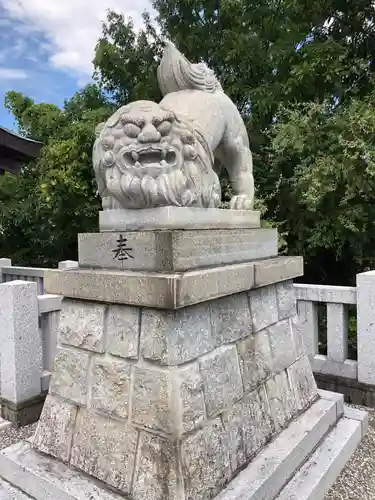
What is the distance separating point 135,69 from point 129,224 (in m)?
6.57

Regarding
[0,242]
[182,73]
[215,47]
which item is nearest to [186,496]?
[182,73]

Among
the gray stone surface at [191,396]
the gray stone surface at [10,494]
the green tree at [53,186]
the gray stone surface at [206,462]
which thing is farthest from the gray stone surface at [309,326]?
the green tree at [53,186]

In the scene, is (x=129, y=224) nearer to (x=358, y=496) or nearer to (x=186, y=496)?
(x=186, y=496)

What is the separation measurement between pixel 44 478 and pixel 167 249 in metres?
1.28

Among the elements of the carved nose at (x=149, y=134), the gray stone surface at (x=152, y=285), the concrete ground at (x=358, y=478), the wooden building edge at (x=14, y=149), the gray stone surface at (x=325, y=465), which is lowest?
the concrete ground at (x=358, y=478)

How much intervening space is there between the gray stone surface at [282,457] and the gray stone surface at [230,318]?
64 cm

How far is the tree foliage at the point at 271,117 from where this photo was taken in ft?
16.4

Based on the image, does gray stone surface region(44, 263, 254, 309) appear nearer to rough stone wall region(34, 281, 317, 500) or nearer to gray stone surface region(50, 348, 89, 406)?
rough stone wall region(34, 281, 317, 500)

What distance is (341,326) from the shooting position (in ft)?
11.4

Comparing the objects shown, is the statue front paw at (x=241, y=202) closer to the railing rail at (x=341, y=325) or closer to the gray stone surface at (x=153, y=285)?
the gray stone surface at (x=153, y=285)

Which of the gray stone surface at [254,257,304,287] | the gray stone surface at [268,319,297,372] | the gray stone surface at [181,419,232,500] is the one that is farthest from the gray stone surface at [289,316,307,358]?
the gray stone surface at [181,419,232,500]

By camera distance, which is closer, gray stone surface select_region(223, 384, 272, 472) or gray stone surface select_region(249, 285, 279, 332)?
gray stone surface select_region(223, 384, 272, 472)

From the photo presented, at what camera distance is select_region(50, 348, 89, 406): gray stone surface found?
6.87ft

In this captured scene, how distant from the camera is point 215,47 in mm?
7109
